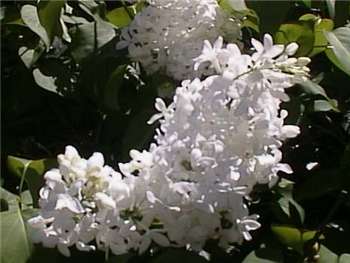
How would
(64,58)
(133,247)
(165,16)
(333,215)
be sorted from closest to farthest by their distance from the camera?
(133,247) < (333,215) < (165,16) < (64,58)

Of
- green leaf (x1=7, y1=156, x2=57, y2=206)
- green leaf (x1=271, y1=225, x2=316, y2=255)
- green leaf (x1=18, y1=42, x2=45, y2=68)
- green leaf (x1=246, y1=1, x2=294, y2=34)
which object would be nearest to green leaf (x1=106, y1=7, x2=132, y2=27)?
green leaf (x1=18, y1=42, x2=45, y2=68)

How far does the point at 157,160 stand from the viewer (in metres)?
1.22

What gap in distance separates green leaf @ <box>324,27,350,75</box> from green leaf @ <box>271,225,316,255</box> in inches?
10.3

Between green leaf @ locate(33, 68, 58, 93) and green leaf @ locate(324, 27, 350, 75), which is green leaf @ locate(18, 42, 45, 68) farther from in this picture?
green leaf @ locate(324, 27, 350, 75)

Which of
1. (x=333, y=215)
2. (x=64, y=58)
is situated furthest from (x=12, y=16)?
(x=333, y=215)

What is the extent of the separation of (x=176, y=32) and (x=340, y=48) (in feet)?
0.75

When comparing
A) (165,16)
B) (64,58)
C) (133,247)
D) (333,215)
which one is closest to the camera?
(133,247)

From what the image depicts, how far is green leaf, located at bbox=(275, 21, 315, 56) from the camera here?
145 centimetres

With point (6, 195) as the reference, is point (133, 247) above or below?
above

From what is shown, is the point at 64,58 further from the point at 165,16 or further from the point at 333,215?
the point at 333,215

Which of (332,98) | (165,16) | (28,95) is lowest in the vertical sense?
(28,95)

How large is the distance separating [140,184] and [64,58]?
54 cm

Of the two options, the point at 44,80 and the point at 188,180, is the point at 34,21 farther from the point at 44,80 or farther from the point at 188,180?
the point at 188,180

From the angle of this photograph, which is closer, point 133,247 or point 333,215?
point 133,247
